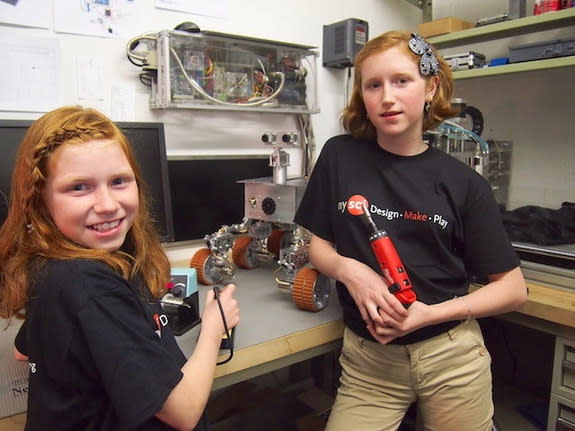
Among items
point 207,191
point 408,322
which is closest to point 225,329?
point 408,322

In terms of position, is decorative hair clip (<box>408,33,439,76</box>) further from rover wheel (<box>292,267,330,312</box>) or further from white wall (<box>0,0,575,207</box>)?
white wall (<box>0,0,575,207</box>)

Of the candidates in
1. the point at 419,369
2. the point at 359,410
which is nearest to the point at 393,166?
the point at 419,369

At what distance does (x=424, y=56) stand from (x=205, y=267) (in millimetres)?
837

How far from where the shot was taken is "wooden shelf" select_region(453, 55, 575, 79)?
1387mm

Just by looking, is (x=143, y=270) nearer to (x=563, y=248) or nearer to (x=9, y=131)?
(x=9, y=131)

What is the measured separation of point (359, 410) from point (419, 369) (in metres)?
0.18

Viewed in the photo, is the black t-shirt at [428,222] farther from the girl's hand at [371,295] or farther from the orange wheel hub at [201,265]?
the orange wheel hub at [201,265]

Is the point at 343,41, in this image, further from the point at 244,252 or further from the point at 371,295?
the point at 371,295

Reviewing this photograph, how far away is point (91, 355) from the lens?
616 mm

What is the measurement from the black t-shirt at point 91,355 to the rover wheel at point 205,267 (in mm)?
692

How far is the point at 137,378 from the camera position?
0.61 meters

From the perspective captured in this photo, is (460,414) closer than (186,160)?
Yes

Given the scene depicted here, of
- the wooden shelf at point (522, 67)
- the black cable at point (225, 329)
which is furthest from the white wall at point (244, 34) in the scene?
the black cable at point (225, 329)

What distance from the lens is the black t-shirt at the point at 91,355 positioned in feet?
1.99
